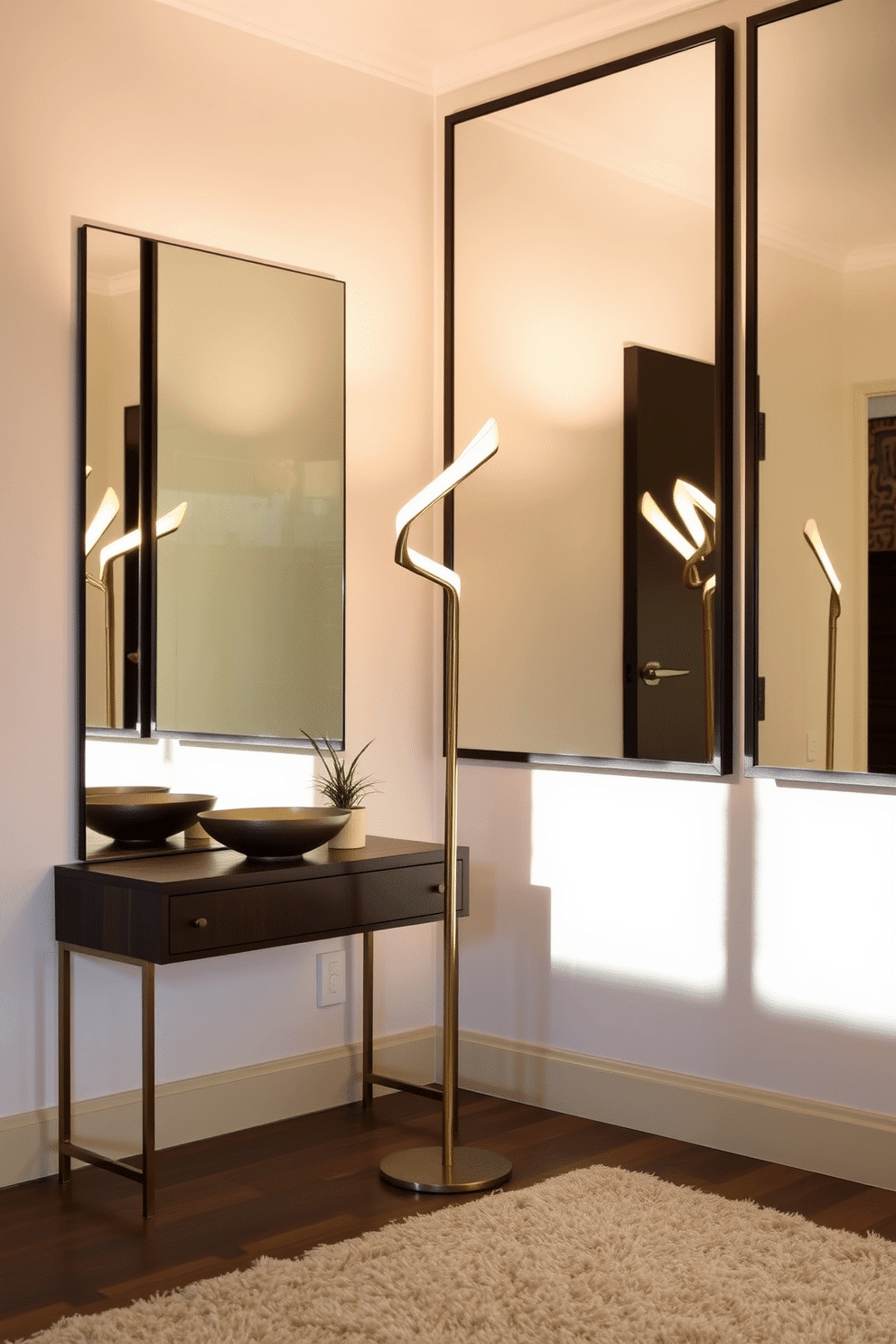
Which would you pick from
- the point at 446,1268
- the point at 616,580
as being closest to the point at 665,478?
the point at 616,580

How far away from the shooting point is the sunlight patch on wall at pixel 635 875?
139 inches

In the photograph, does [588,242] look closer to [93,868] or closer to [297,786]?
[297,786]

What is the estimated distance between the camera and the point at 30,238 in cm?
324

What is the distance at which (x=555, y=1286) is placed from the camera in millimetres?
2646

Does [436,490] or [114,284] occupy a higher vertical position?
[114,284]

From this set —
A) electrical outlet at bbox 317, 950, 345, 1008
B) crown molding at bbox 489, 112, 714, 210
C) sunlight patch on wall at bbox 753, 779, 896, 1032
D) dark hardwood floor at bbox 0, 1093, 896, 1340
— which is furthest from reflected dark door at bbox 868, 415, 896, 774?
electrical outlet at bbox 317, 950, 345, 1008

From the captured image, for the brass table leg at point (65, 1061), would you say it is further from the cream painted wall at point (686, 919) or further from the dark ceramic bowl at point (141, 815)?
the cream painted wall at point (686, 919)

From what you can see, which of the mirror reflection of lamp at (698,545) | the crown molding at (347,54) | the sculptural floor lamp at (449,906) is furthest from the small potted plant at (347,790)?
the crown molding at (347,54)

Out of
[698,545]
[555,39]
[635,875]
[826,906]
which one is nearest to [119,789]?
[635,875]

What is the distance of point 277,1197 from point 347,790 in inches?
39.8

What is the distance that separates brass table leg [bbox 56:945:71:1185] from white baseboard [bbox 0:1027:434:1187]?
0.19 ft

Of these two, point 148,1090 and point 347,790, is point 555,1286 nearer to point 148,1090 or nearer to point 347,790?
point 148,1090

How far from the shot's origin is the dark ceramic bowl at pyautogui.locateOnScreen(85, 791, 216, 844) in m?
3.37

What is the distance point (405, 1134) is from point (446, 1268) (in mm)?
909
